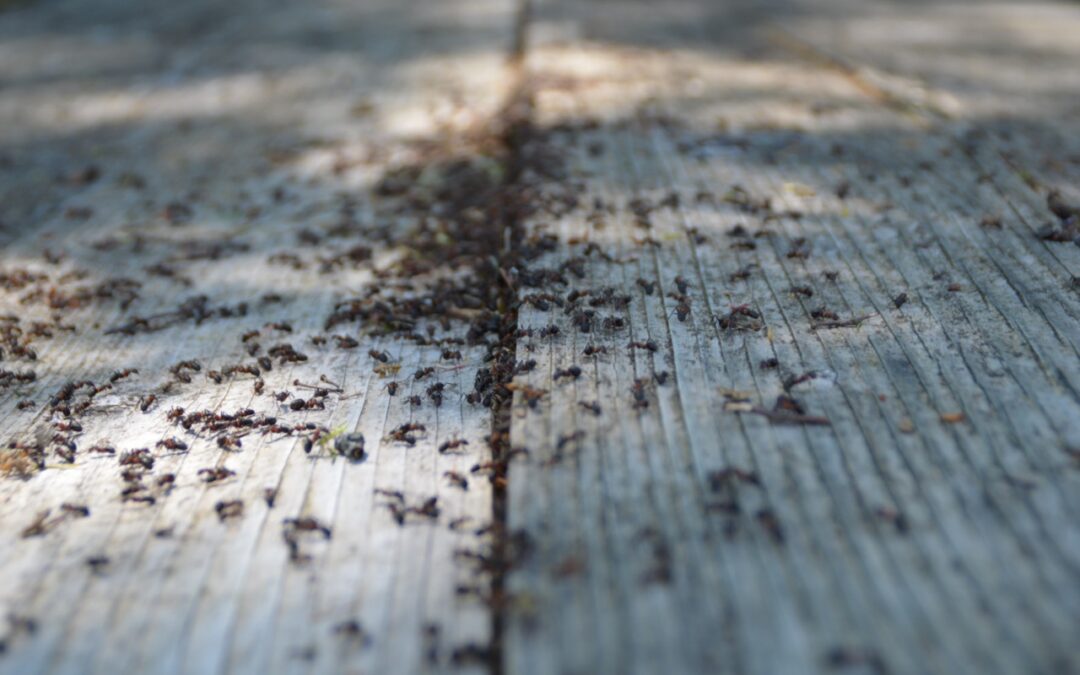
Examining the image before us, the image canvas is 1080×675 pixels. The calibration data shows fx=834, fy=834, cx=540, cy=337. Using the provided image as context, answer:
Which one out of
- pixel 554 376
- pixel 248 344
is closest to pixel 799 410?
pixel 554 376

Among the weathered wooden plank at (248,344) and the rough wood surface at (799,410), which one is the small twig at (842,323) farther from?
the weathered wooden plank at (248,344)

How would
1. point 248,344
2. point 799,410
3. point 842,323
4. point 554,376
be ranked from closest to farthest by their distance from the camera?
point 799,410 → point 554,376 → point 842,323 → point 248,344

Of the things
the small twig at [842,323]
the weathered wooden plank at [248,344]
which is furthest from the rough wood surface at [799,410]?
the weathered wooden plank at [248,344]

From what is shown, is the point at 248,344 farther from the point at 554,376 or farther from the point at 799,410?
the point at 799,410

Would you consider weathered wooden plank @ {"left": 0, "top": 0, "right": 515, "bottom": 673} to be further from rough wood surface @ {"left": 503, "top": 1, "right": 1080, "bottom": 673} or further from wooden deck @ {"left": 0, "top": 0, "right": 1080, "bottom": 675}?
rough wood surface @ {"left": 503, "top": 1, "right": 1080, "bottom": 673}

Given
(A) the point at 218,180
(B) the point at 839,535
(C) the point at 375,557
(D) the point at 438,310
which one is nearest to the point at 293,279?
(D) the point at 438,310
